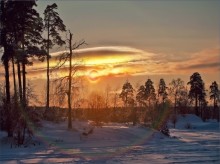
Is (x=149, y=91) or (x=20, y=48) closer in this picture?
(x=20, y=48)

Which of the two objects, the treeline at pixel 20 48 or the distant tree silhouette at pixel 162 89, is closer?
the treeline at pixel 20 48

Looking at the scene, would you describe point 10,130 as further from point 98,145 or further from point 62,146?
Answer: point 98,145

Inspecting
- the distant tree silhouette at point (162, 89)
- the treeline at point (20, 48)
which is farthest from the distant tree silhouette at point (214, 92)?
the treeline at point (20, 48)

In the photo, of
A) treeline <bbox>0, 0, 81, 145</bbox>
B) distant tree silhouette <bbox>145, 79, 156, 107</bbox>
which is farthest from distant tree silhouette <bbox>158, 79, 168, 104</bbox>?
treeline <bbox>0, 0, 81, 145</bbox>

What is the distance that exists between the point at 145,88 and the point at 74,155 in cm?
7049

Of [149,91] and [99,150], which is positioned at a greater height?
[149,91]

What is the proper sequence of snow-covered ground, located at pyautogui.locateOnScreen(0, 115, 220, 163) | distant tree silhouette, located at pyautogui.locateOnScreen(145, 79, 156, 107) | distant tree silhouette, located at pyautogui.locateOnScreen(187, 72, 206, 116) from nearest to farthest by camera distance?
1. snow-covered ground, located at pyautogui.locateOnScreen(0, 115, 220, 163)
2. distant tree silhouette, located at pyautogui.locateOnScreen(187, 72, 206, 116)
3. distant tree silhouette, located at pyautogui.locateOnScreen(145, 79, 156, 107)

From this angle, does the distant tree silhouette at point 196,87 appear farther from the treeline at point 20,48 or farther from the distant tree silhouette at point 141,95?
the treeline at point 20,48

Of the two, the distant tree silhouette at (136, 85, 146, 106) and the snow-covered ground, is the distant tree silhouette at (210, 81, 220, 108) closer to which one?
the distant tree silhouette at (136, 85, 146, 106)

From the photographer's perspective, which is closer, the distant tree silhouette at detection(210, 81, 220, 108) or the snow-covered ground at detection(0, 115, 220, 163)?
the snow-covered ground at detection(0, 115, 220, 163)

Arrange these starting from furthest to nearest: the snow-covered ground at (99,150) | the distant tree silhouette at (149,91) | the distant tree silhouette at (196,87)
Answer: the distant tree silhouette at (149,91), the distant tree silhouette at (196,87), the snow-covered ground at (99,150)

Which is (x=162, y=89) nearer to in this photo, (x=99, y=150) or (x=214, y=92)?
(x=214, y=92)

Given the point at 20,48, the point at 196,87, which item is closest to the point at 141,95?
the point at 196,87

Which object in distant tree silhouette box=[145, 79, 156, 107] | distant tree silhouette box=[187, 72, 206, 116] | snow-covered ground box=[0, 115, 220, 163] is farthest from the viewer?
distant tree silhouette box=[145, 79, 156, 107]
